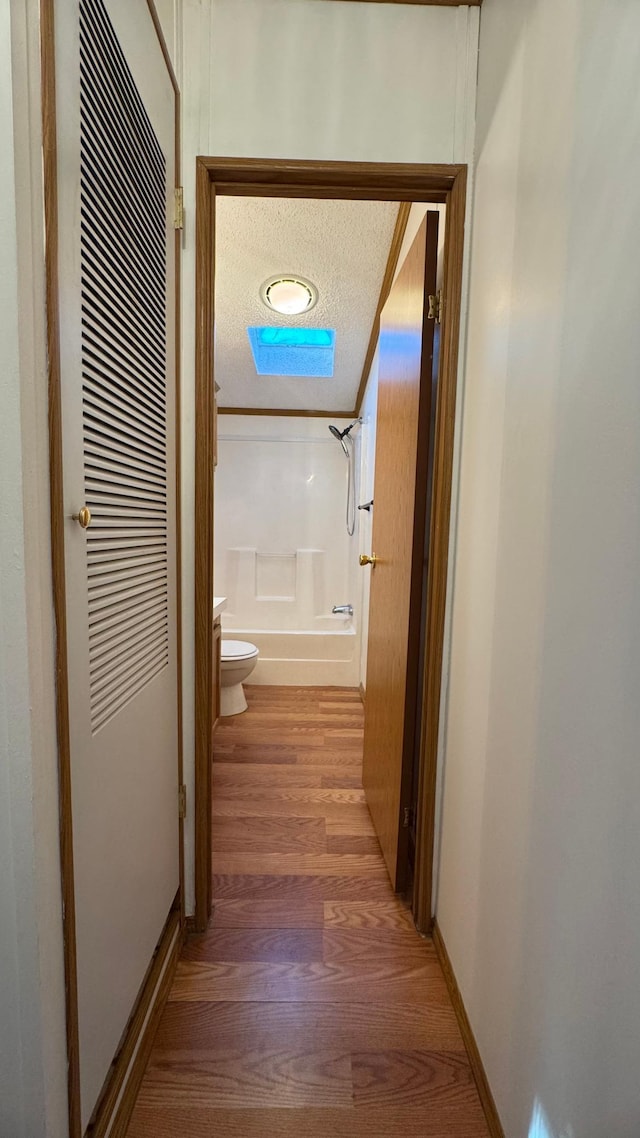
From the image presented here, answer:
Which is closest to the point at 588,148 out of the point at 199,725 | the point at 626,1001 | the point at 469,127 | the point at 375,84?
the point at 469,127

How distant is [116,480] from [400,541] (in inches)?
37.8

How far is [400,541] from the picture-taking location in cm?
162

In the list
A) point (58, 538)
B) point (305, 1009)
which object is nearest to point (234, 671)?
point (305, 1009)

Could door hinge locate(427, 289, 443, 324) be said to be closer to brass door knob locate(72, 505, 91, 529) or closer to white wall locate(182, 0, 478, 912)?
white wall locate(182, 0, 478, 912)

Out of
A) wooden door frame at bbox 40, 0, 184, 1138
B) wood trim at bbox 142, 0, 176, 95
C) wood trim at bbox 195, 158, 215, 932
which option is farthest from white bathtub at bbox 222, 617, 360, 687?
wood trim at bbox 142, 0, 176, 95

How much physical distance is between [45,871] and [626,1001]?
2.47 feet

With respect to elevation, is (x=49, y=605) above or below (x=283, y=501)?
below

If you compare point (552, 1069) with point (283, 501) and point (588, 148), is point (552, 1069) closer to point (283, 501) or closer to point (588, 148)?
point (588, 148)

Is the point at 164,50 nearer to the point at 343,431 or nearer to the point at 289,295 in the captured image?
the point at 289,295

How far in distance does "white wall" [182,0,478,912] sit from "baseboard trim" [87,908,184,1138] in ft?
5.56

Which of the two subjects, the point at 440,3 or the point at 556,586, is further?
the point at 440,3

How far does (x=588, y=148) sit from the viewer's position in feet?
2.33

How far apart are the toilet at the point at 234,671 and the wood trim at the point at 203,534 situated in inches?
51.1

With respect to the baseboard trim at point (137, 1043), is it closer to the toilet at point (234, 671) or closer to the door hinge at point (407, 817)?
the door hinge at point (407, 817)
